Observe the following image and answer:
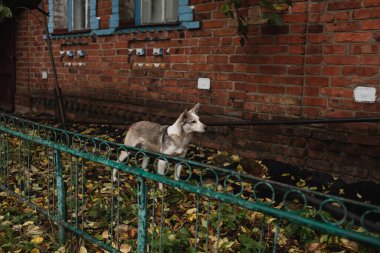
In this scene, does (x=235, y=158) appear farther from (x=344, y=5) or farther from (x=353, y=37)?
(x=344, y=5)

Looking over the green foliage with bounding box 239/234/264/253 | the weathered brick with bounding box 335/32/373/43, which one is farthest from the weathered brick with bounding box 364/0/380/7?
the green foliage with bounding box 239/234/264/253

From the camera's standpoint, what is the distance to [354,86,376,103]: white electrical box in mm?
3846

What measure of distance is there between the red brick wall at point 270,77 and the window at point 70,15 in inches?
36.8

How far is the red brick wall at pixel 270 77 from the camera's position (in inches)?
156

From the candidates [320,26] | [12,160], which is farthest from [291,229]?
[12,160]

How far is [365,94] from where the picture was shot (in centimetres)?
390

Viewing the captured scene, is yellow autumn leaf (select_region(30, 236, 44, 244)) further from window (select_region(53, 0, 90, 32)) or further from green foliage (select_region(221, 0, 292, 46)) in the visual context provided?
window (select_region(53, 0, 90, 32))

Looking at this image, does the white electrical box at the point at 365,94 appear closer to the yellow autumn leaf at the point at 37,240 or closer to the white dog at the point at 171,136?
the white dog at the point at 171,136

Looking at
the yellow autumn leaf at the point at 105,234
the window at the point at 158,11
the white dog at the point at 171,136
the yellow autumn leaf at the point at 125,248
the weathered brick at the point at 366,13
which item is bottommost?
the yellow autumn leaf at the point at 105,234

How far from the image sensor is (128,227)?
3484mm

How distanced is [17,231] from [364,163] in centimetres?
357

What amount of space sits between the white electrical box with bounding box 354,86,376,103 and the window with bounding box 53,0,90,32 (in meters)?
5.62

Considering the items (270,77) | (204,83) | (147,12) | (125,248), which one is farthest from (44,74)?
(125,248)

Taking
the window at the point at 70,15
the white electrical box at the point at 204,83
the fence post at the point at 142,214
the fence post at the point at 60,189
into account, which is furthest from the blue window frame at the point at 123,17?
the fence post at the point at 142,214
